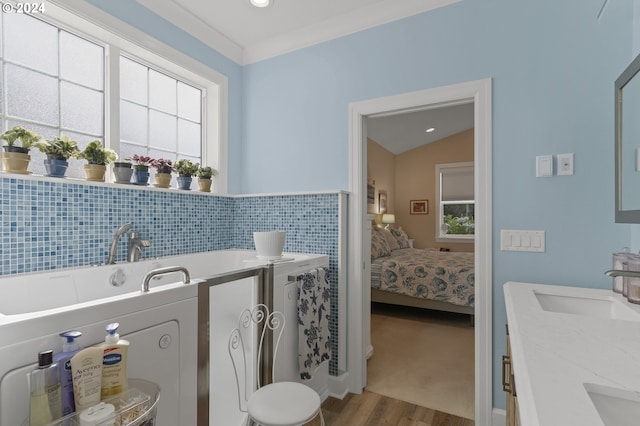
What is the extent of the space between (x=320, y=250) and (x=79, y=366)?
168 cm

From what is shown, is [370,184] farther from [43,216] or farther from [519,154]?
[43,216]

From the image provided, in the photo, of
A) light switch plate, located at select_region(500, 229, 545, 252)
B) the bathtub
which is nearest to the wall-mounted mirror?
light switch plate, located at select_region(500, 229, 545, 252)

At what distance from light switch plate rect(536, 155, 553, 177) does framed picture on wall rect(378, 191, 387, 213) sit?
462 cm

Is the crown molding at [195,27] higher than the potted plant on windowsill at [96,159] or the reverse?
higher

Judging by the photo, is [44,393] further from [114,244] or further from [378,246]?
[378,246]

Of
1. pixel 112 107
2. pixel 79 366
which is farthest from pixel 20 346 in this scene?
pixel 112 107

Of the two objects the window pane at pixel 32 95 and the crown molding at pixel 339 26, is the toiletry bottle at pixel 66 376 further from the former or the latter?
the crown molding at pixel 339 26

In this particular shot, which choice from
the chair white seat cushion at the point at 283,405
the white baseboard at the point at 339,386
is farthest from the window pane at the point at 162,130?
the white baseboard at the point at 339,386

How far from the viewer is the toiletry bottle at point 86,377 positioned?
2.81 feet

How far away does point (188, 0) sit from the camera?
2.27 meters

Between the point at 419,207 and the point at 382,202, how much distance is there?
1021 millimetres

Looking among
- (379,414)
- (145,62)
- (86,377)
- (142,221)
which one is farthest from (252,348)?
(145,62)

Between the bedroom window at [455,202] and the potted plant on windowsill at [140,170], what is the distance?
19.3 feet

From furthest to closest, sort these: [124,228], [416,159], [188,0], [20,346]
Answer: [416,159]
[188,0]
[124,228]
[20,346]
